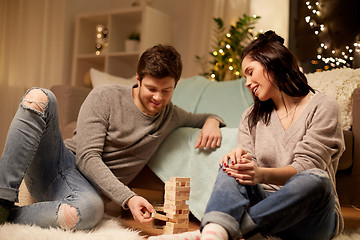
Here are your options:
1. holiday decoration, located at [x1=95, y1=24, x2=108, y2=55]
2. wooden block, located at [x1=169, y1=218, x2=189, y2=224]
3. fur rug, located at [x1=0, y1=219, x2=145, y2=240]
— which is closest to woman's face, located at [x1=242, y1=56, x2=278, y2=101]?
wooden block, located at [x1=169, y1=218, x2=189, y2=224]

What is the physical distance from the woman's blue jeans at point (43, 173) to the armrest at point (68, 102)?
2.30 ft

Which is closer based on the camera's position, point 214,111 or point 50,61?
point 214,111

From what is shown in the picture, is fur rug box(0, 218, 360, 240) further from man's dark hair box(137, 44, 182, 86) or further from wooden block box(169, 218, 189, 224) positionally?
man's dark hair box(137, 44, 182, 86)

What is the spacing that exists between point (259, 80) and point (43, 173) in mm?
830

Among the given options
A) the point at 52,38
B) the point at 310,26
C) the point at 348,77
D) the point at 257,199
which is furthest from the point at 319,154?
the point at 52,38

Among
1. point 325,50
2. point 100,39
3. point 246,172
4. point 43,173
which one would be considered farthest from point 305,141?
point 100,39

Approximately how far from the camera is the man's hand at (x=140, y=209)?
1213mm

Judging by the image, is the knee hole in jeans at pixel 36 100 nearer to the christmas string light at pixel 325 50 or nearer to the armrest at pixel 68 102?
the armrest at pixel 68 102

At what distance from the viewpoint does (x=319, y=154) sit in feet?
3.86

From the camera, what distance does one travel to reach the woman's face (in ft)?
4.32

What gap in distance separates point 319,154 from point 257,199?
23 centimetres

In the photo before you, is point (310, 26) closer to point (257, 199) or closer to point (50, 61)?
point (257, 199)

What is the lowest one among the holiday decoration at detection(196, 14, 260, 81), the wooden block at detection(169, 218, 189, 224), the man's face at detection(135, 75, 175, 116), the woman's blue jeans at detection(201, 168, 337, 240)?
the wooden block at detection(169, 218, 189, 224)

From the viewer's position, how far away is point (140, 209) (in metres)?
1.24
